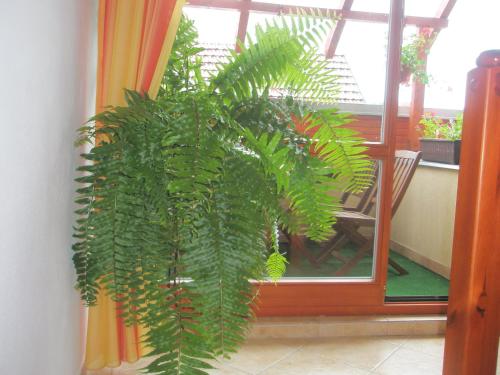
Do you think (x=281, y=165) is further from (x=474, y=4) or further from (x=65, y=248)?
(x=474, y=4)

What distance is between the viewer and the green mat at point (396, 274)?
2.52 metres

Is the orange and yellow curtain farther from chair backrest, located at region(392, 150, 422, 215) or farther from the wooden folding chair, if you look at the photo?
chair backrest, located at region(392, 150, 422, 215)

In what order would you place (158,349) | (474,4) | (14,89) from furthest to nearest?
1. (474,4)
2. (158,349)
3. (14,89)

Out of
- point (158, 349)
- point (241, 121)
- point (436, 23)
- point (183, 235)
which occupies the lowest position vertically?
point (158, 349)

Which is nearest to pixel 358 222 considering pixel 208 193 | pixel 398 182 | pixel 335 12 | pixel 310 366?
pixel 398 182

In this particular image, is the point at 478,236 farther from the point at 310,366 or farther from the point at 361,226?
the point at 361,226

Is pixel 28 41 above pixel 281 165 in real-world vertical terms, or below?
above

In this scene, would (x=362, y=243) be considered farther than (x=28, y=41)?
Yes

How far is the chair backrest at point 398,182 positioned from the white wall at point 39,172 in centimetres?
152

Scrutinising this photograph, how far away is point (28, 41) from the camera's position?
956 millimetres

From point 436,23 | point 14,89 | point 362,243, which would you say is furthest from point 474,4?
point 14,89

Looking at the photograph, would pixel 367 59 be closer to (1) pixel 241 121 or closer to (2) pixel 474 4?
(2) pixel 474 4

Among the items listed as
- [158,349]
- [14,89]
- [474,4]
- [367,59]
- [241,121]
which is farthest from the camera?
[474,4]

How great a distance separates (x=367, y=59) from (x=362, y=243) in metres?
0.97
